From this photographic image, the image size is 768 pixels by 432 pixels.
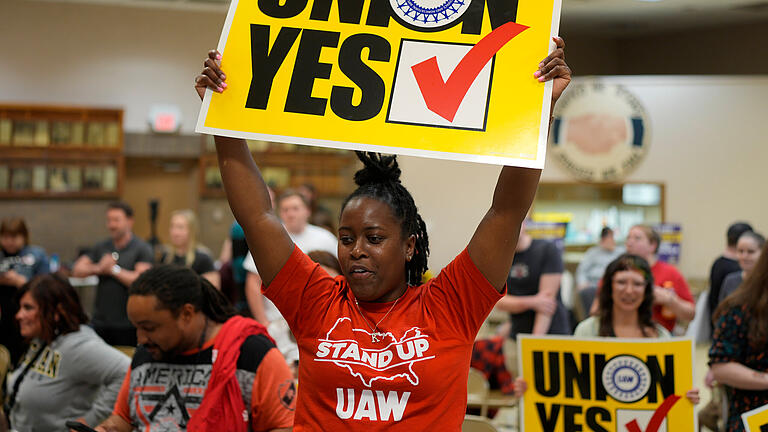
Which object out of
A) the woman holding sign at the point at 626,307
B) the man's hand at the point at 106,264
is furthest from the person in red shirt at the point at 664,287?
the man's hand at the point at 106,264

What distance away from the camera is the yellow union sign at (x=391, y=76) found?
5.48ft

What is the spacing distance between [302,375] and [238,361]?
79cm

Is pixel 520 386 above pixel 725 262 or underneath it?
underneath

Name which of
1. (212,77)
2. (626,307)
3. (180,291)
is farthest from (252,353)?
(626,307)

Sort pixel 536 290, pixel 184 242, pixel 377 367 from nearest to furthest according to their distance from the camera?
pixel 377 367 → pixel 536 290 → pixel 184 242

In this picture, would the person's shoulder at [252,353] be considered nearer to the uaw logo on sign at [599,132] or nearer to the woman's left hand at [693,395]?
the woman's left hand at [693,395]

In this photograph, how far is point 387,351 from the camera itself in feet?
5.39

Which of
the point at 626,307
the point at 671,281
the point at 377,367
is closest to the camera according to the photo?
the point at 377,367

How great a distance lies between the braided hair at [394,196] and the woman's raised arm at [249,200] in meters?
0.16

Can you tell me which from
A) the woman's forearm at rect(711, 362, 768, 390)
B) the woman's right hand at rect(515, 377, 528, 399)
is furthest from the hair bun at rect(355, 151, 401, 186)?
the woman's forearm at rect(711, 362, 768, 390)

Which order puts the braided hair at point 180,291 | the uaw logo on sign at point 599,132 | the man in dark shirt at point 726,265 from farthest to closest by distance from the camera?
the uaw logo on sign at point 599,132 → the man in dark shirt at point 726,265 → the braided hair at point 180,291

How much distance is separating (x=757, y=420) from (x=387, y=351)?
62.6 inches

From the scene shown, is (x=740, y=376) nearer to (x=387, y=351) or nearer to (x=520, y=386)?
(x=520, y=386)

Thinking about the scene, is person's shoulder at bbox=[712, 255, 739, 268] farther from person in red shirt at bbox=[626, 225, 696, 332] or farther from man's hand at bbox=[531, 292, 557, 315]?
man's hand at bbox=[531, 292, 557, 315]
